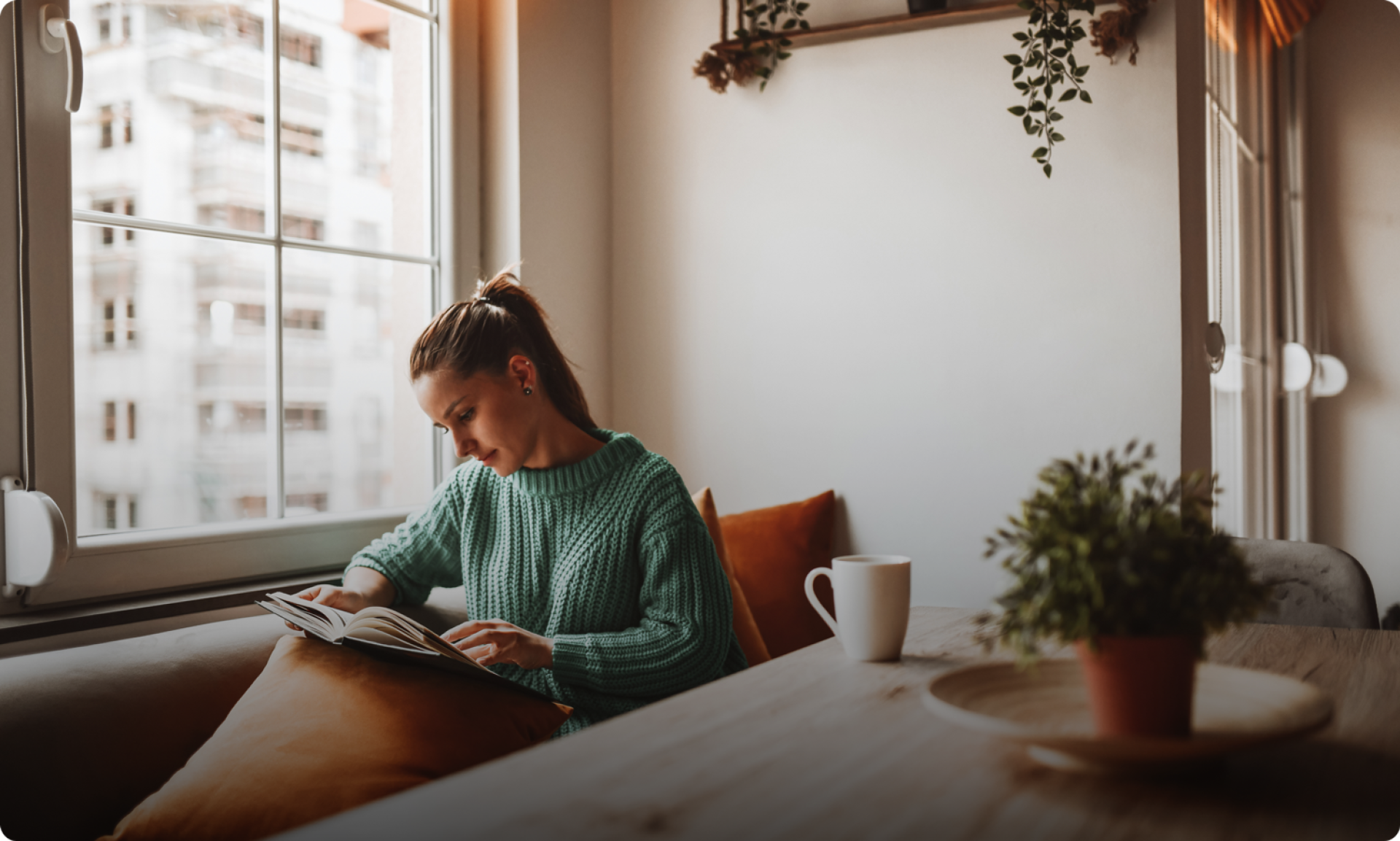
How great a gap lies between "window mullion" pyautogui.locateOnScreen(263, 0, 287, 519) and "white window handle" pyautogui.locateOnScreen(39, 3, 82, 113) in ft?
1.15

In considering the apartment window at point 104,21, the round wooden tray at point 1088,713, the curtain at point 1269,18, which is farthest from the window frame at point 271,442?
the curtain at point 1269,18

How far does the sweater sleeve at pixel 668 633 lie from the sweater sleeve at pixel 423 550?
1.09 feet

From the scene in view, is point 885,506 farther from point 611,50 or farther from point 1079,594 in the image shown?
point 1079,594

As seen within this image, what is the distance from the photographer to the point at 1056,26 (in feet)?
6.61

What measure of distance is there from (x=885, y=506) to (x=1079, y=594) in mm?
1613

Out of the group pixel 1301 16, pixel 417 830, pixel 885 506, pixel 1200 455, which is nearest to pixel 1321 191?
pixel 1301 16

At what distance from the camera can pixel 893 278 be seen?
88.8 inches

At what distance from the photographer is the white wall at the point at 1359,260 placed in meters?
3.64

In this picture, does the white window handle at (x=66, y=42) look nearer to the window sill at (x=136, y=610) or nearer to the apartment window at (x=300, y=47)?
the apartment window at (x=300, y=47)

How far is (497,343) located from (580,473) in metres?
0.25

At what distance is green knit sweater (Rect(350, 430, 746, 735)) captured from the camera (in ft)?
4.82

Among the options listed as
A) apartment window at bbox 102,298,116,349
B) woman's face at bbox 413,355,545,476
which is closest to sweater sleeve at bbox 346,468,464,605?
woman's face at bbox 413,355,545,476

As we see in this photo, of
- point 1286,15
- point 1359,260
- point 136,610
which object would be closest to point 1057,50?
point 1286,15

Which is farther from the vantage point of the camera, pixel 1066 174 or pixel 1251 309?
pixel 1251 309
